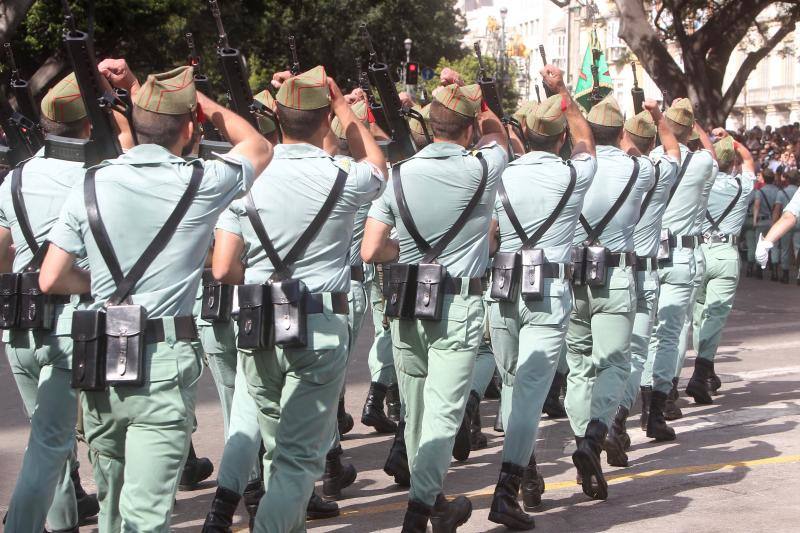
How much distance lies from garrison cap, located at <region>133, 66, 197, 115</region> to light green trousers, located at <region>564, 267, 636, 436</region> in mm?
3451

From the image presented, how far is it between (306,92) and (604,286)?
2.75 metres

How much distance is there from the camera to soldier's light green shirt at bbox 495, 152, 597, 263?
6.86 metres

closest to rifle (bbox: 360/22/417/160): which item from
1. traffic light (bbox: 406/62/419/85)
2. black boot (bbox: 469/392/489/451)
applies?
black boot (bbox: 469/392/489/451)

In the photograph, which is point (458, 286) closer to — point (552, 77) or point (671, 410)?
point (552, 77)

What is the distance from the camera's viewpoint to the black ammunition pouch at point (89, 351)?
4570 mm

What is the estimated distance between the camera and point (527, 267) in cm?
677

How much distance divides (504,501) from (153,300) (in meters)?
2.53

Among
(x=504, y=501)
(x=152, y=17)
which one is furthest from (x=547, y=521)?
(x=152, y=17)

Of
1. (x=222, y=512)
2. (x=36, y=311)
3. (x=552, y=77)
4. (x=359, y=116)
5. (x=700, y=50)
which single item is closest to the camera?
(x=36, y=311)

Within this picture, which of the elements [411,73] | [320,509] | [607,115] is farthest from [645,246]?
[411,73]

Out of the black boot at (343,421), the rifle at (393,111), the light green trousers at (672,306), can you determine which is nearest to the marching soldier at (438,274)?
the rifle at (393,111)

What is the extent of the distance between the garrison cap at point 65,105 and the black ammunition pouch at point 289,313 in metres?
1.17

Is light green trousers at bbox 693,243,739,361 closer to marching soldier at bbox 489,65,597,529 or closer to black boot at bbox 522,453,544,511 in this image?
marching soldier at bbox 489,65,597,529

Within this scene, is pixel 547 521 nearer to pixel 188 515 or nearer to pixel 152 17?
pixel 188 515
